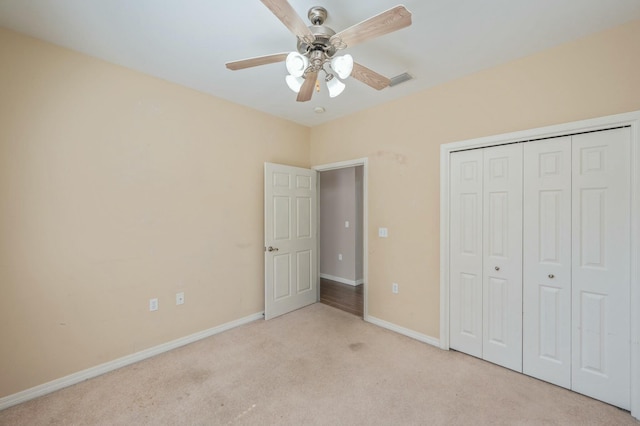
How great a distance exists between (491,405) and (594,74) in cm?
253

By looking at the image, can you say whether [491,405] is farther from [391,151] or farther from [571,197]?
[391,151]

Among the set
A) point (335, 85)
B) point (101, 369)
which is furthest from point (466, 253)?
point (101, 369)

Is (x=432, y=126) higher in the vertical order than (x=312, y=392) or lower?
higher

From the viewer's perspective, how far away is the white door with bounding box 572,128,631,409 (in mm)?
1898

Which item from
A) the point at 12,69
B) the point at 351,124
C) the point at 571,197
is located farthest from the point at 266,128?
the point at 571,197

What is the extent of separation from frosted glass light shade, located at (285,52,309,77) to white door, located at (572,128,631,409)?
2116 millimetres

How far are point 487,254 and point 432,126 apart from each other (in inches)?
54.2

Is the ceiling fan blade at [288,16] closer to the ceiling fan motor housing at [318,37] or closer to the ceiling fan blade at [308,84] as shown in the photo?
the ceiling fan motor housing at [318,37]

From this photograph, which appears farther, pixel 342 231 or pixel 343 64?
pixel 342 231

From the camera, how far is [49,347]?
2111 millimetres

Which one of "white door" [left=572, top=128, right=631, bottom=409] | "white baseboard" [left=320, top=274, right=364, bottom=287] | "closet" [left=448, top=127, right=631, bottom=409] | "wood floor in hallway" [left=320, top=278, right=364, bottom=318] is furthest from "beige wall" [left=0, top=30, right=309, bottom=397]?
"white door" [left=572, top=128, right=631, bottom=409]

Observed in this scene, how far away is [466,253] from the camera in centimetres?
261

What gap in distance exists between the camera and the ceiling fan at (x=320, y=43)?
132cm

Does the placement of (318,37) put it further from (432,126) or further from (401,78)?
(432,126)
